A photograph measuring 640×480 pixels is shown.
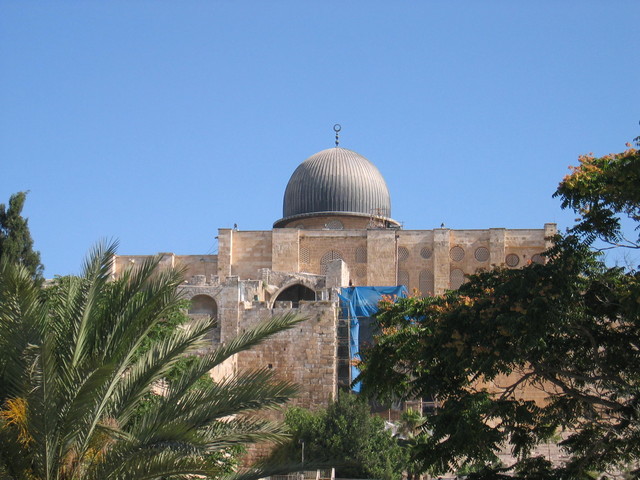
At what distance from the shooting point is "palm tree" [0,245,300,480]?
724cm

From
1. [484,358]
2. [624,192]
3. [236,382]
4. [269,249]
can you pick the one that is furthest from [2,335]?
[269,249]

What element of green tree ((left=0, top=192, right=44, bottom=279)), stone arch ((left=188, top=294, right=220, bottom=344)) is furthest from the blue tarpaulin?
green tree ((left=0, top=192, right=44, bottom=279))

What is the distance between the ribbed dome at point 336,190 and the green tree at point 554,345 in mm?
26711

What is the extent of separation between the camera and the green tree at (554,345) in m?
10.5

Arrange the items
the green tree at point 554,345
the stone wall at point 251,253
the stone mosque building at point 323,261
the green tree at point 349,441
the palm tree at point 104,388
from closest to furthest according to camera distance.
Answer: the palm tree at point 104,388, the green tree at point 554,345, the green tree at point 349,441, the stone mosque building at point 323,261, the stone wall at point 251,253

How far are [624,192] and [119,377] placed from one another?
19.1 feet

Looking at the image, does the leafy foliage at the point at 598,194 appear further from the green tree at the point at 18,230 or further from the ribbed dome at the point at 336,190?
the ribbed dome at the point at 336,190

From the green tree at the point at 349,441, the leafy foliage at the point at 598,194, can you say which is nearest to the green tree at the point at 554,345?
the leafy foliage at the point at 598,194

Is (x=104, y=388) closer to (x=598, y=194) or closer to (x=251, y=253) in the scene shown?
(x=598, y=194)

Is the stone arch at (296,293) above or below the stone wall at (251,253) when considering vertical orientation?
below

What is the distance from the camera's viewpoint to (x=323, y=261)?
36.3 m

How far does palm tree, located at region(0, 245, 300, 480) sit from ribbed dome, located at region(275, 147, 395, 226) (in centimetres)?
3028

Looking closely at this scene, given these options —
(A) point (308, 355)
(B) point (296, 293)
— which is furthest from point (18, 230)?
(B) point (296, 293)

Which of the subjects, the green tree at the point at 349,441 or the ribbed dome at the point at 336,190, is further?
the ribbed dome at the point at 336,190
